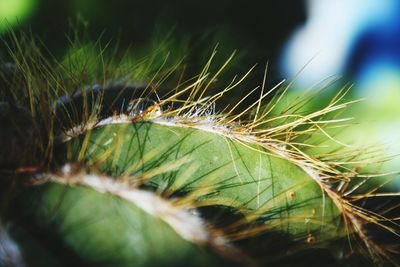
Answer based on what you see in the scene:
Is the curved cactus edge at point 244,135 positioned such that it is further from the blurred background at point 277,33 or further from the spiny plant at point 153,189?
the blurred background at point 277,33

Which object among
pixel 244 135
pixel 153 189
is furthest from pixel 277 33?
pixel 153 189

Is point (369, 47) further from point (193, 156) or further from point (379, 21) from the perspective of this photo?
point (193, 156)

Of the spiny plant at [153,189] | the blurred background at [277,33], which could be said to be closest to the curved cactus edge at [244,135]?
the spiny plant at [153,189]

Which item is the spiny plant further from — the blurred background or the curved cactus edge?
the blurred background

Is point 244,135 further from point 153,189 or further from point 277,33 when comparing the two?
point 277,33

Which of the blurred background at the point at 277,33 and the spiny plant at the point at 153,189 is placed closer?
the spiny plant at the point at 153,189

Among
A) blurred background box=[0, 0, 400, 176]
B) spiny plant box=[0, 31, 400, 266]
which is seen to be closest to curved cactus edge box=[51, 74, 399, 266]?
spiny plant box=[0, 31, 400, 266]

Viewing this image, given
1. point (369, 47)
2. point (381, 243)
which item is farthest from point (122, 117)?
point (369, 47)
